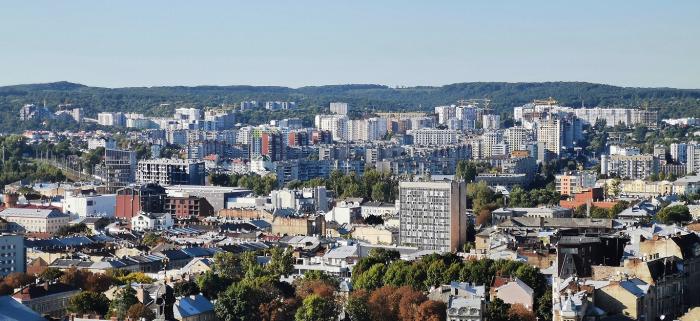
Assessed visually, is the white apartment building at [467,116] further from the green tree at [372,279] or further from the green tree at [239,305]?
the green tree at [239,305]

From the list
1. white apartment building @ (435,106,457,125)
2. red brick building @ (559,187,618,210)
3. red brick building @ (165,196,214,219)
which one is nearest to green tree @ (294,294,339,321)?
red brick building @ (559,187,618,210)

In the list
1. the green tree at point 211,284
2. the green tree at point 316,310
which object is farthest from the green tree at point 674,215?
the green tree at point 316,310

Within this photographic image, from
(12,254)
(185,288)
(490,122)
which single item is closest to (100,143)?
(490,122)

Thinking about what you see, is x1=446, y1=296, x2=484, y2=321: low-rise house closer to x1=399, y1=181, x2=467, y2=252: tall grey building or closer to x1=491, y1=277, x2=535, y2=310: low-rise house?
x1=491, y1=277, x2=535, y2=310: low-rise house

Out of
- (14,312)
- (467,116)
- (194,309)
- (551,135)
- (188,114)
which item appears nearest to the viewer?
(14,312)

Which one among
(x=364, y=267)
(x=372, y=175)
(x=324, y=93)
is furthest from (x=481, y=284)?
(x=324, y=93)

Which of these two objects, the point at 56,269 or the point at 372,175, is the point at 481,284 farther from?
the point at 372,175

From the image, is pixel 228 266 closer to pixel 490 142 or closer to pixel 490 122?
pixel 490 142
